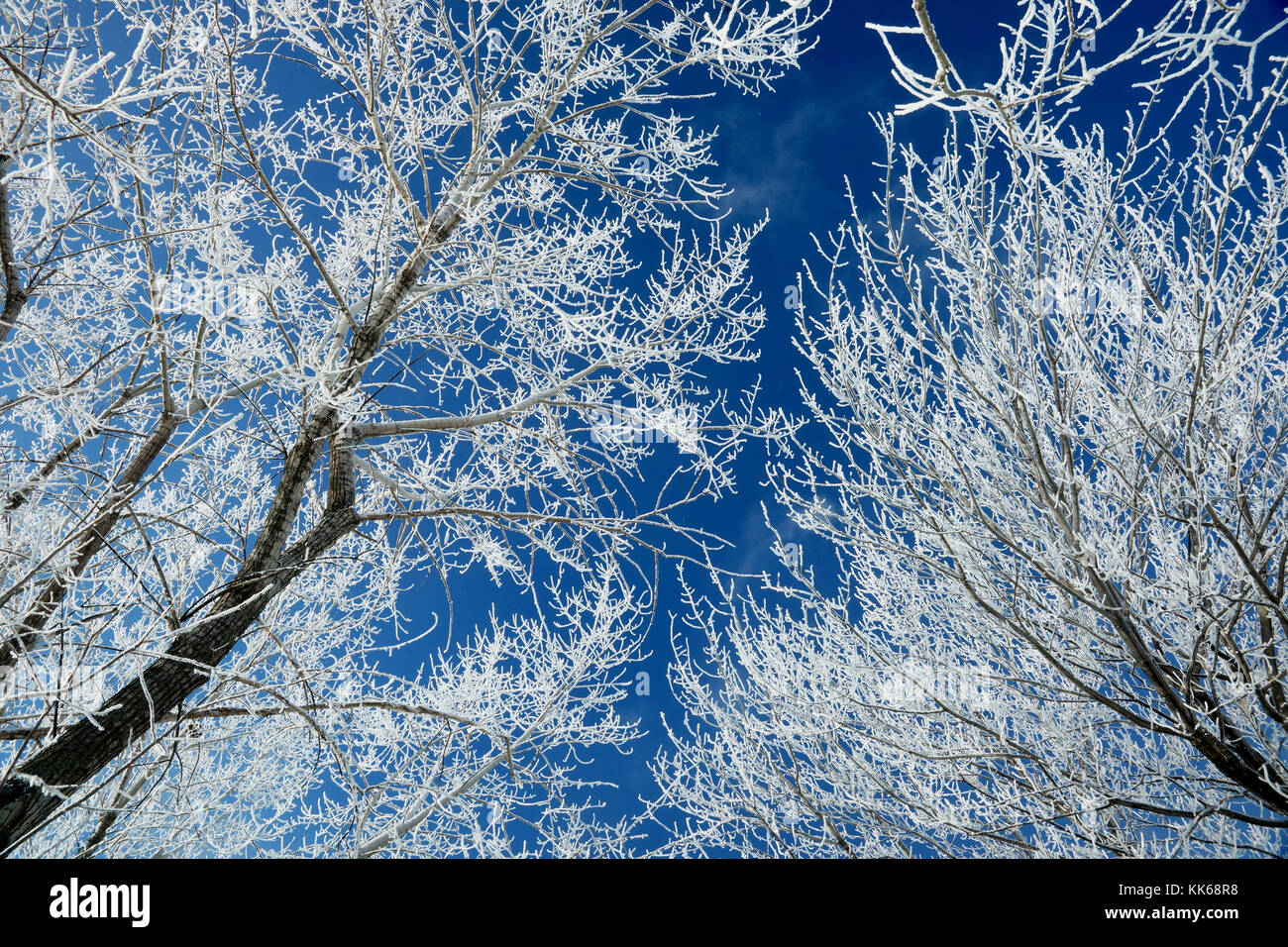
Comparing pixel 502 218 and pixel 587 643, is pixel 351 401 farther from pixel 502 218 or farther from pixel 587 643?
pixel 587 643

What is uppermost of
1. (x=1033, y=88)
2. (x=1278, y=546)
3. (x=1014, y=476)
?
(x=1014, y=476)

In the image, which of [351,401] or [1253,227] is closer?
[351,401]

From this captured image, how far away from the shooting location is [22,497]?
3.59 m

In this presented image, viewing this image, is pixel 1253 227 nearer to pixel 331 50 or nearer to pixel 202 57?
pixel 331 50

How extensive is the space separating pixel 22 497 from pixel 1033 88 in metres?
4.45

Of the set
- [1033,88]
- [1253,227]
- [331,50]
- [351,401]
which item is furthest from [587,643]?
[1033,88]

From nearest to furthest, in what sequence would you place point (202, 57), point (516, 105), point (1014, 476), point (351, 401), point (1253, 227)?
point (351, 401), point (1253, 227), point (202, 57), point (1014, 476), point (516, 105)

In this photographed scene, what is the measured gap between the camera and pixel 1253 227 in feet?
11.6
